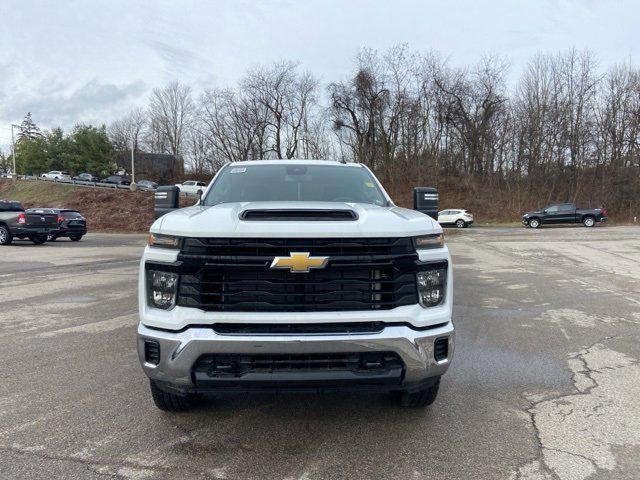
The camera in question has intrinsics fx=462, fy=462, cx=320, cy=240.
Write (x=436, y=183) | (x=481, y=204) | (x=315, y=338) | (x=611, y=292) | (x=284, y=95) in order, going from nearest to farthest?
1. (x=315, y=338)
2. (x=611, y=292)
3. (x=481, y=204)
4. (x=436, y=183)
5. (x=284, y=95)

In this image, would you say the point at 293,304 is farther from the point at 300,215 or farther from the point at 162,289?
the point at 162,289

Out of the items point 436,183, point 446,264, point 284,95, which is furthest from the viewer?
point 284,95

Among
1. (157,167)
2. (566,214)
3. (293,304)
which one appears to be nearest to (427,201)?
(293,304)

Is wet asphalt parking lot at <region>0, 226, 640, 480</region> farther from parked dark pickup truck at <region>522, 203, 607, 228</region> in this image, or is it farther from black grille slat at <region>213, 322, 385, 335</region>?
parked dark pickup truck at <region>522, 203, 607, 228</region>

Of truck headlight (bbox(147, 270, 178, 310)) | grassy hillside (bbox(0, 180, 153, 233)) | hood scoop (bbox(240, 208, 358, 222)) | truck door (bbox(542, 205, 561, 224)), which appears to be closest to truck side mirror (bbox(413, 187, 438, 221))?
hood scoop (bbox(240, 208, 358, 222))

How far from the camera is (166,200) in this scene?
4.38 m

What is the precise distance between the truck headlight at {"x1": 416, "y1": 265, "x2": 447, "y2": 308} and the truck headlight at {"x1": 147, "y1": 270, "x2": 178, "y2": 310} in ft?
5.13

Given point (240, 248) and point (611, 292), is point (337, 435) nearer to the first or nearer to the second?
point (240, 248)

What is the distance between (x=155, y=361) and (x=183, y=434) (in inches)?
25.3

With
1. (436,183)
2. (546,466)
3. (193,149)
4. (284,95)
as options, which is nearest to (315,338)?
(546,466)

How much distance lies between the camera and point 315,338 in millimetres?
2742

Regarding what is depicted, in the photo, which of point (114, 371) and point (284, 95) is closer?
point (114, 371)

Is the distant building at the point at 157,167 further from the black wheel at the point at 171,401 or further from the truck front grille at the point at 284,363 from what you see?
the truck front grille at the point at 284,363

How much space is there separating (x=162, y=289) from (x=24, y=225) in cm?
1899
